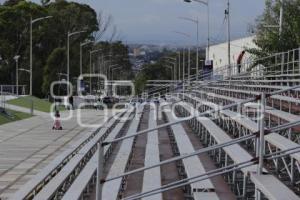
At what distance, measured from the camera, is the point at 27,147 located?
23578 mm

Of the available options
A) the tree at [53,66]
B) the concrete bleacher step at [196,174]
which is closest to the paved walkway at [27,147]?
the concrete bleacher step at [196,174]

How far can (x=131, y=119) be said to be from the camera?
→ 1839cm

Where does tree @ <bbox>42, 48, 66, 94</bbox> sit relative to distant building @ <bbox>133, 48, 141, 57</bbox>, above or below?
below

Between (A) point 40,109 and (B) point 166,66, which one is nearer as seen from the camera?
(A) point 40,109

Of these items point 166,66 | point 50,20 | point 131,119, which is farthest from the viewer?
point 166,66

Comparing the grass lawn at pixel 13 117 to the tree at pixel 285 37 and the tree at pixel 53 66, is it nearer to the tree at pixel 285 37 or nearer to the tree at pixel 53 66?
the tree at pixel 285 37

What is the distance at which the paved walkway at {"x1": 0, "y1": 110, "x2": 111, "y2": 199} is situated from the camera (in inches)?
623

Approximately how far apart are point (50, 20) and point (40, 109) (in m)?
37.5

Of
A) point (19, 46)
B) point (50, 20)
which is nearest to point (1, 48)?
point (19, 46)

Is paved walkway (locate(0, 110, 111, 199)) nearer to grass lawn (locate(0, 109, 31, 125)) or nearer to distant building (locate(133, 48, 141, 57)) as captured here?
grass lawn (locate(0, 109, 31, 125))

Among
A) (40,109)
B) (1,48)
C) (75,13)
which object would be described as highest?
(75,13)

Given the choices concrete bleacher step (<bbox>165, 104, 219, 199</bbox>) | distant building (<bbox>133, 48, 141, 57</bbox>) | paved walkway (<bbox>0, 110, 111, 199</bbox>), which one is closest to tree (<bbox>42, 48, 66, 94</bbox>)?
paved walkway (<bbox>0, 110, 111, 199</bbox>)

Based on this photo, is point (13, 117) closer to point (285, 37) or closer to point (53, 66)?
point (285, 37)

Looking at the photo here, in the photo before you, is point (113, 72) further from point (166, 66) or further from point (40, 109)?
point (40, 109)
